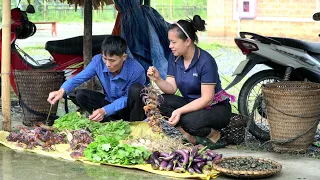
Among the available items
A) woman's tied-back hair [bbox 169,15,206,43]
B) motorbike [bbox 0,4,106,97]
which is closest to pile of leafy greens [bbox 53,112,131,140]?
woman's tied-back hair [bbox 169,15,206,43]

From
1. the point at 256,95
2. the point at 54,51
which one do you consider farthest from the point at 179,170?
the point at 54,51

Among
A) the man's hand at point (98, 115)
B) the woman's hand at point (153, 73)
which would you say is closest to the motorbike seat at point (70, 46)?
the man's hand at point (98, 115)

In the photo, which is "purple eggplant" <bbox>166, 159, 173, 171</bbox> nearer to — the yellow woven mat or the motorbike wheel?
the yellow woven mat

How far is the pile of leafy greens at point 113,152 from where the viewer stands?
515 cm

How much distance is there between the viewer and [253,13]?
1912cm

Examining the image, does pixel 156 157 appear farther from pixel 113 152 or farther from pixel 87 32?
pixel 87 32

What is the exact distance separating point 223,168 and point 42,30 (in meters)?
19.1

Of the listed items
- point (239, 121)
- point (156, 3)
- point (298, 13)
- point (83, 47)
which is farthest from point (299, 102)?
point (156, 3)

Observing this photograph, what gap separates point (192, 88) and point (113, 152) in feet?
3.19

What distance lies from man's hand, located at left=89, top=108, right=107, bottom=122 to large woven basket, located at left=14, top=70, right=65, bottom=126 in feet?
3.78

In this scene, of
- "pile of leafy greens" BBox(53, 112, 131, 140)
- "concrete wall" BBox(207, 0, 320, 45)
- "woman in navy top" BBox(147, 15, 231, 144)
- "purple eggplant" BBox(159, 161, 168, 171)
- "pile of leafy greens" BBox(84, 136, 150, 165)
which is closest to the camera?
"purple eggplant" BBox(159, 161, 168, 171)

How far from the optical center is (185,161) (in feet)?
16.2

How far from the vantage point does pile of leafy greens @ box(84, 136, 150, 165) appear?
5152mm

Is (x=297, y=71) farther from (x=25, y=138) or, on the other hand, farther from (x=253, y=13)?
(x=253, y=13)
